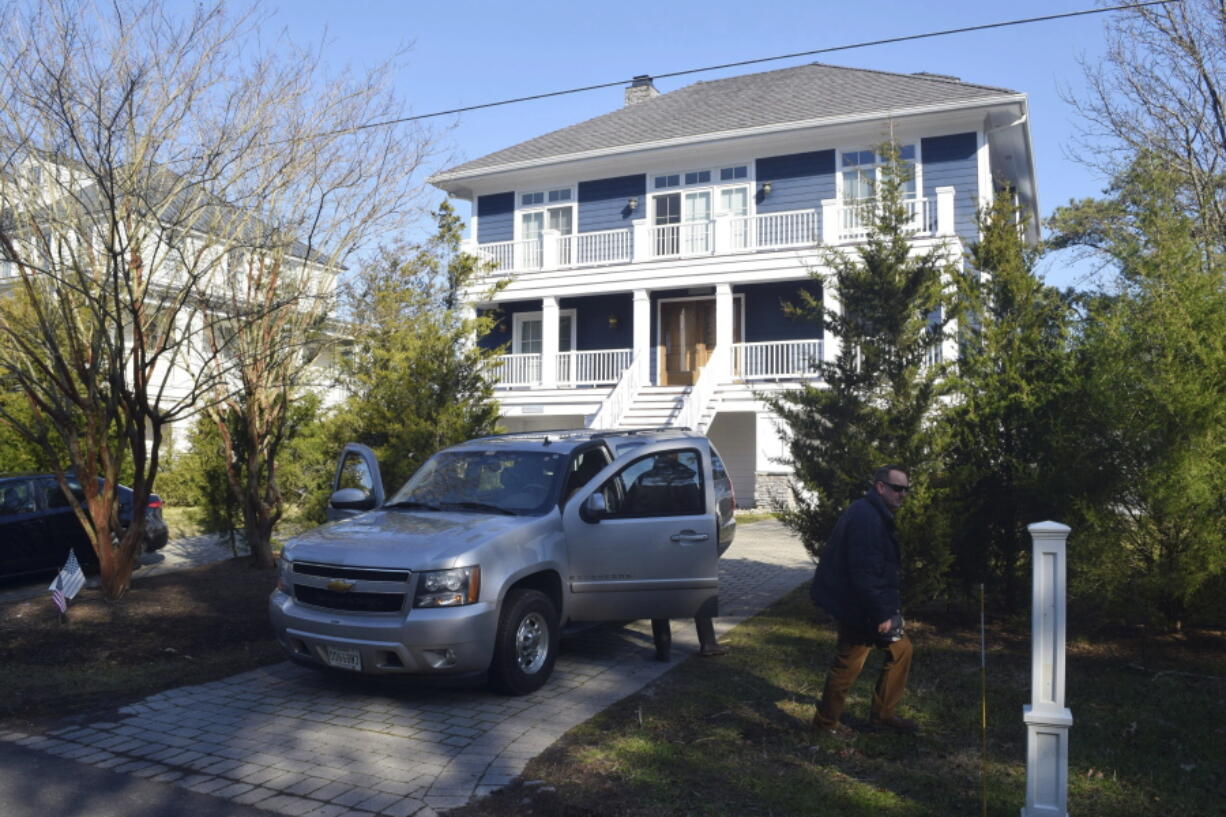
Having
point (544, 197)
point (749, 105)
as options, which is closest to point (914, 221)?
point (749, 105)

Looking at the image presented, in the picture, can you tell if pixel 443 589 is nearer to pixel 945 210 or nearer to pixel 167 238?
pixel 167 238

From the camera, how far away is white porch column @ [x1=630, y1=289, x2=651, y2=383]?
23594mm

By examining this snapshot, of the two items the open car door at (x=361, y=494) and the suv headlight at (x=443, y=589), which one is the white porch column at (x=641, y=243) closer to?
the open car door at (x=361, y=494)

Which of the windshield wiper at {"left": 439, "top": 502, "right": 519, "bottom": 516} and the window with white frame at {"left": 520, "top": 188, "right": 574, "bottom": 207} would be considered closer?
the windshield wiper at {"left": 439, "top": 502, "right": 519, "bottom": 516}

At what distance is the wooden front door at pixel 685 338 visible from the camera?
25.0 metres

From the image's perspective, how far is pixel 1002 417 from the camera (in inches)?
355

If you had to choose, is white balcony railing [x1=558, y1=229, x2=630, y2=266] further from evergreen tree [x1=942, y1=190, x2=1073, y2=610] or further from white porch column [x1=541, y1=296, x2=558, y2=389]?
evergreen tree [x1=942, y1=190, x2=1073, y2=610]

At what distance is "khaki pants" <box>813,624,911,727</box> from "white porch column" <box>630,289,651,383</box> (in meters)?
17.5

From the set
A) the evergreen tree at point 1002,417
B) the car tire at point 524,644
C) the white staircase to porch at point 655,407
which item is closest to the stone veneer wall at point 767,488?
the white staircase to porch at point 655,407

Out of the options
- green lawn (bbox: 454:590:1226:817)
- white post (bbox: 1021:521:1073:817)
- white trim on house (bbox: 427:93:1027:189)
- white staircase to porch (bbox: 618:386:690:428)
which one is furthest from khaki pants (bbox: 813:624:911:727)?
white trim on house (bbox: 427:93:1027:189)

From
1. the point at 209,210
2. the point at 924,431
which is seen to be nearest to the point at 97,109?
the point at 209,210

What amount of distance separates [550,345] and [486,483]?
1681 cm

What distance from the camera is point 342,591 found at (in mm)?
6805

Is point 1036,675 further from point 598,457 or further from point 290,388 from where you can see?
point 290,388
